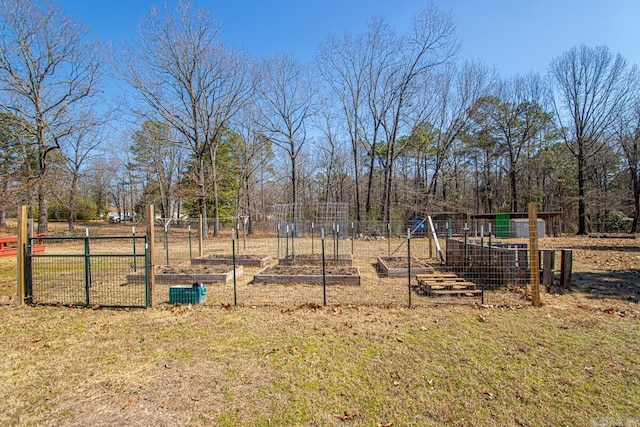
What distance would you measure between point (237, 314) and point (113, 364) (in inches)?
83.6

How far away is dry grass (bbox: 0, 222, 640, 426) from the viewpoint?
2783 millimetres

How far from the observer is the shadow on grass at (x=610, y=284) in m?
6.78

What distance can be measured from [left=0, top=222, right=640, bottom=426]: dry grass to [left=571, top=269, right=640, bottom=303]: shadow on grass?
1103 millimetres

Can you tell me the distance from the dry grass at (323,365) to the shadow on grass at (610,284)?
43.4 inches

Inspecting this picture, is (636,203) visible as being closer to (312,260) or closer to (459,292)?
(312,260)

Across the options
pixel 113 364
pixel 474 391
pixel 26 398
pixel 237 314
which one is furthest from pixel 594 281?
pixel 26 398

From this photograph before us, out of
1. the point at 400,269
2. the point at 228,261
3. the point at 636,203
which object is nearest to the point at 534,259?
the point at 400,269

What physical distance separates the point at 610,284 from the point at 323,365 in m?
7.99

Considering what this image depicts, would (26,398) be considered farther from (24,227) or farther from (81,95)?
(81,95)

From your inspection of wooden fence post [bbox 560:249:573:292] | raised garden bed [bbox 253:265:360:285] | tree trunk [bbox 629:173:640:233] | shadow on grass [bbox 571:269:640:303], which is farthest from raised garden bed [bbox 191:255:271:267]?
tree trunk [bbox 629:173:640:233]

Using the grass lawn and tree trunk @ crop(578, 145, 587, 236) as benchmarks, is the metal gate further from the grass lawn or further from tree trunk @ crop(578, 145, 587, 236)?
tree trunk @ crop(578, 145, 587, 236)

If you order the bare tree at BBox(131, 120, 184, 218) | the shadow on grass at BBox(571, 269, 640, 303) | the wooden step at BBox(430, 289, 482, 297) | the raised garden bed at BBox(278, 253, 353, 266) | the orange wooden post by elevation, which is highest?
the bare tree at BBox(131, 120, 184, 218)

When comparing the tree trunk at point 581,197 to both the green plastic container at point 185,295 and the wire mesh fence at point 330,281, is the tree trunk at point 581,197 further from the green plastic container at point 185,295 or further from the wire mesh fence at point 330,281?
the green plastic container at point 185,295

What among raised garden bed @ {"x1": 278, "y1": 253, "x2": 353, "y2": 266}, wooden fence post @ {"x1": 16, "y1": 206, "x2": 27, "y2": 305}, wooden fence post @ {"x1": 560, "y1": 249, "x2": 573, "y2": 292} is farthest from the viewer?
raised garden bed @ {"x1": 278, "y1": 253, "x2": 353, "y2": 266}
